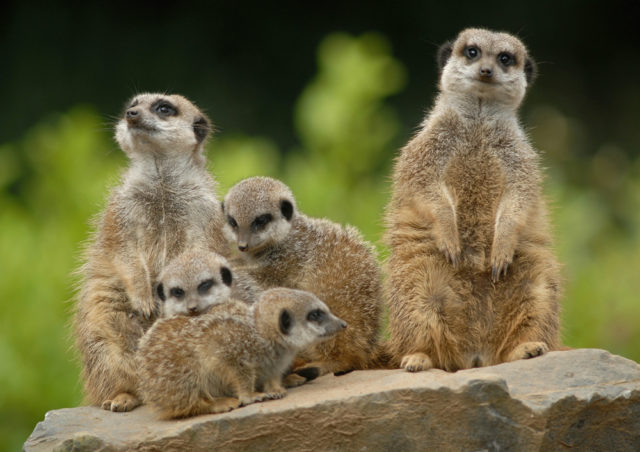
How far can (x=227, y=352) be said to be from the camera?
402cm

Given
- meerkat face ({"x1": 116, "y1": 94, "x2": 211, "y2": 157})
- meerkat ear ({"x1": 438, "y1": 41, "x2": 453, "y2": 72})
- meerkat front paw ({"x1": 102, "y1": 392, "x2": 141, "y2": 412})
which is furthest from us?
meerkat ear ({"x1": 438, "y1": 41, "x2": 453, "y2": 72})

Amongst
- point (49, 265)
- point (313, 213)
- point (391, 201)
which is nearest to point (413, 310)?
point (391, 201)

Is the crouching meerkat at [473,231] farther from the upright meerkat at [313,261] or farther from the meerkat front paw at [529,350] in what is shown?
the upright meerkat at [313,261]

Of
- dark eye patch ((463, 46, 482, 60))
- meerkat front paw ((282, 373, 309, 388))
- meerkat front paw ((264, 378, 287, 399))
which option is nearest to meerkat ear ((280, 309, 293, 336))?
meerkat front paw ((264, 378, 287, 399))

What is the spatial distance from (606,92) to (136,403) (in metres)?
7.10

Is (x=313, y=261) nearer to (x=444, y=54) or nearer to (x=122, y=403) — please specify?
(x=122, y=403)

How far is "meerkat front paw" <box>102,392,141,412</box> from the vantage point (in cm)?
441

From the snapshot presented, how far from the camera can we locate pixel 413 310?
182 inches

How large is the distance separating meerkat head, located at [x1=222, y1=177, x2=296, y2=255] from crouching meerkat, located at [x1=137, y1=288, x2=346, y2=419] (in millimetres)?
534

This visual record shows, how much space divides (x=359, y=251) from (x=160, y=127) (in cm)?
105

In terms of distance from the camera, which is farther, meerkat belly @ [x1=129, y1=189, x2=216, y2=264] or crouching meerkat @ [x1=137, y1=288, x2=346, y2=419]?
meerkat belly @ [x1=129, y1=189, x2=216, y2=264]

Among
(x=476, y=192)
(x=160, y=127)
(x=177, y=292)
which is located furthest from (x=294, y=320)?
(x=160, y=127)

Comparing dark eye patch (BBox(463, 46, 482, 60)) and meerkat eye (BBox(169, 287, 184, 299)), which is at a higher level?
dark eye patch (BBox(463, 46, 482, 60))

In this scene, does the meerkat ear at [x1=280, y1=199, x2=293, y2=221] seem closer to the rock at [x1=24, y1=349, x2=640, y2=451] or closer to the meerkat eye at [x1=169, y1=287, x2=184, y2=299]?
the meerkat eye at [x1=169, y1=287, x2=184, y2=299]
